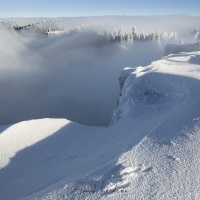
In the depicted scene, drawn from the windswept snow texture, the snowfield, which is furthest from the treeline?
the snowfield

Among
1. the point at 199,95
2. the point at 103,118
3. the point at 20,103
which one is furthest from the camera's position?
the point at 20,103

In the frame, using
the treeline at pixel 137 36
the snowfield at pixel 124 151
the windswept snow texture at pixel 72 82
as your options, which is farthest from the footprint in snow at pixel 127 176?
the treeline at pixel 137 36

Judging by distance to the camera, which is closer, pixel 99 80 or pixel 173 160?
pixel 173 160

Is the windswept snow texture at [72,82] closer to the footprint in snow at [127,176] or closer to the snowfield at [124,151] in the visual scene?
the snowfield at [124,151]

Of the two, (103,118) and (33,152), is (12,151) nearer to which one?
(33,152)

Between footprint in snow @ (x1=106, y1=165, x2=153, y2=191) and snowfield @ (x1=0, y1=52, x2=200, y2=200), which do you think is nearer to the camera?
footprint in snow @ (x1=106, y1=165, x2=153, y2=191)

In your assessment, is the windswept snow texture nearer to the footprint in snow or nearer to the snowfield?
the snowfield

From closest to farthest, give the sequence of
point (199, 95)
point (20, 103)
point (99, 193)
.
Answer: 1. point (99, 193)
2. point (199, 95)
3. point (20, 103)

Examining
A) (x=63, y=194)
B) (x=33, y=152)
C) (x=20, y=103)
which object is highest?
(x=63, y=194)

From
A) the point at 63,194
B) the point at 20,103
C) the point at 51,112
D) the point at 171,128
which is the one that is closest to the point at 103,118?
the point at 51,112
